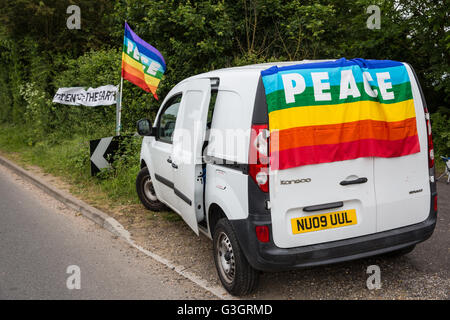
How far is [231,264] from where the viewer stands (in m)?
3.97

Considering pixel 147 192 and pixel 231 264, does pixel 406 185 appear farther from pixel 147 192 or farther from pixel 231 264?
pixel 147 192

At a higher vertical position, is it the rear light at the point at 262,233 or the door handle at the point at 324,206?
the door handle at the point at 324,206

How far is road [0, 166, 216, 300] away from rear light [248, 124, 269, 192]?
1305 millimetres

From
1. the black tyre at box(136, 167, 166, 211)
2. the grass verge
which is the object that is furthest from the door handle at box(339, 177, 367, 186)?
the black tyre at box(136, 167, 166, 211)

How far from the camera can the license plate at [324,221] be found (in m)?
3.50

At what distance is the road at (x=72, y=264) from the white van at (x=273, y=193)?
72cm

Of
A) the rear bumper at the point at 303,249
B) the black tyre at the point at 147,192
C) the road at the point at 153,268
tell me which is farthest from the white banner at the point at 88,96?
the rear bumper at the point at 303,249

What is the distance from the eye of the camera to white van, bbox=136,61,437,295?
3.47 m

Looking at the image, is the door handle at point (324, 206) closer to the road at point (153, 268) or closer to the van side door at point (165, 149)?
the road at point (153, 268)

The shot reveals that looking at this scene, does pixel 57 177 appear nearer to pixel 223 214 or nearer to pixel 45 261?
pixel 45 261

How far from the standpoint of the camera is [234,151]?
3697 mm

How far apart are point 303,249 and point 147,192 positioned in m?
3.70

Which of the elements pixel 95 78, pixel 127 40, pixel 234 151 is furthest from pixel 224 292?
pixel 95 78

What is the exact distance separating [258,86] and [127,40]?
5875mm
